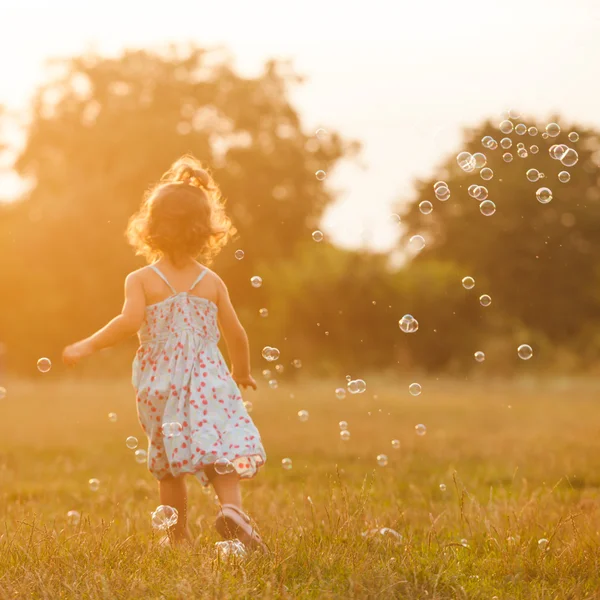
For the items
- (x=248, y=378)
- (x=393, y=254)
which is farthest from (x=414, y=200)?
(x=248, y=378)

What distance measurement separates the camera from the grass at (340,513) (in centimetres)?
319

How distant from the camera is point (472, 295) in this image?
1018 inches

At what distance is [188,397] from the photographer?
13.0ft

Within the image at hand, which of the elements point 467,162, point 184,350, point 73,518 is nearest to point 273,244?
point 467,162

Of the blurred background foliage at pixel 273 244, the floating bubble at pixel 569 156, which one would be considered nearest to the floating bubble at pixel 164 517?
the floating bubble at pixel 569 156

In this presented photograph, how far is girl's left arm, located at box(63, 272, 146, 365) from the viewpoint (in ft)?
12.7

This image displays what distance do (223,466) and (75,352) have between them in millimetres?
678

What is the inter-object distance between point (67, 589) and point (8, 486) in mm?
3387

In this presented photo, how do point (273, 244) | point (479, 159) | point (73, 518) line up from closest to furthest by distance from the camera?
point (73, 518), point (479, 159), point (273, 244)

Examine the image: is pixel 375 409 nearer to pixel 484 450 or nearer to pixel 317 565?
pixel 484 450

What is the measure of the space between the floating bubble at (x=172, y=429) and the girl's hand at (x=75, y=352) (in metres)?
0.40

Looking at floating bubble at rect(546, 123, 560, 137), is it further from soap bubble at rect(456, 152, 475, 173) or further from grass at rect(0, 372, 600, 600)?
grass at rect(0, 372, 600, 600)

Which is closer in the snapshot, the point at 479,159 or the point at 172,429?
the point at 172,429

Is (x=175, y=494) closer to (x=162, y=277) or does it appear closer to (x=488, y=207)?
(x=162, y=277)
